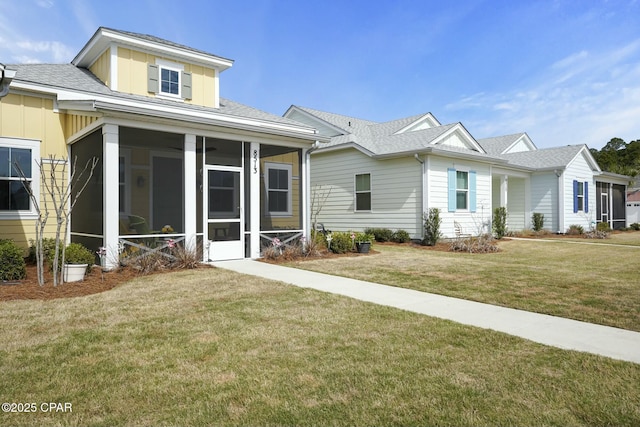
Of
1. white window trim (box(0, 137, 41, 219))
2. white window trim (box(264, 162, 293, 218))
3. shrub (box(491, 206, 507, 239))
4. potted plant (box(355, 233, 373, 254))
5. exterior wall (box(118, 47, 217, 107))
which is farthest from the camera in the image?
shrub (box(491, 206, 507, 239))

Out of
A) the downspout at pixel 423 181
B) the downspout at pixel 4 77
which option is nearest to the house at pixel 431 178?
the downspout at pixel 423 181

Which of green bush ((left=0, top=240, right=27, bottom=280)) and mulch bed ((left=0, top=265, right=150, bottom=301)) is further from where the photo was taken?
green bush ((left=0, top=240, right=27, bottom=280))

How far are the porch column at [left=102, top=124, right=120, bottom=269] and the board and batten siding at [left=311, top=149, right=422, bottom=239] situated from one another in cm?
1029

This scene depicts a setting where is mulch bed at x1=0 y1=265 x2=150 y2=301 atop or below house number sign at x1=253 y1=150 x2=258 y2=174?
below

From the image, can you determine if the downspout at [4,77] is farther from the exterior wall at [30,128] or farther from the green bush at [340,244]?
the green bush at [340,244]

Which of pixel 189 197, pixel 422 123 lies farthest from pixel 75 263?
pixel 422 123

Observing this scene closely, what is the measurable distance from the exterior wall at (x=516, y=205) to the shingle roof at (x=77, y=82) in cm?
1393

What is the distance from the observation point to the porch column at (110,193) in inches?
324

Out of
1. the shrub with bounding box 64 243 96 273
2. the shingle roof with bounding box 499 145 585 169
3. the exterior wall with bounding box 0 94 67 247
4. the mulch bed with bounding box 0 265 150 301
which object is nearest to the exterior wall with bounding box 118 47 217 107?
the exterior wall with bounding box 0 94 67 247

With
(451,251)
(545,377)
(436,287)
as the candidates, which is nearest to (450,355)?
(545,377)

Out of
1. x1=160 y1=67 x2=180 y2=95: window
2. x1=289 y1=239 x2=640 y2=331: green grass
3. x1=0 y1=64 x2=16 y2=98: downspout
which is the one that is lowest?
x1=289 y1=239 x2=640 y2=331: green grass

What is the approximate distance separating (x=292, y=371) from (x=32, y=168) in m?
9.15

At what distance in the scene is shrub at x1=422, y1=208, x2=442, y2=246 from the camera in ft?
47.6

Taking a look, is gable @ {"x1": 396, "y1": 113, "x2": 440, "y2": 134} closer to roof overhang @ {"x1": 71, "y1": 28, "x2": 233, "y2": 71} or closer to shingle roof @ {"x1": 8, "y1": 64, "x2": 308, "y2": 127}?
shingle roof @ {"x1": 8, "y1": 64, "x2": 308, "y2": 127}
